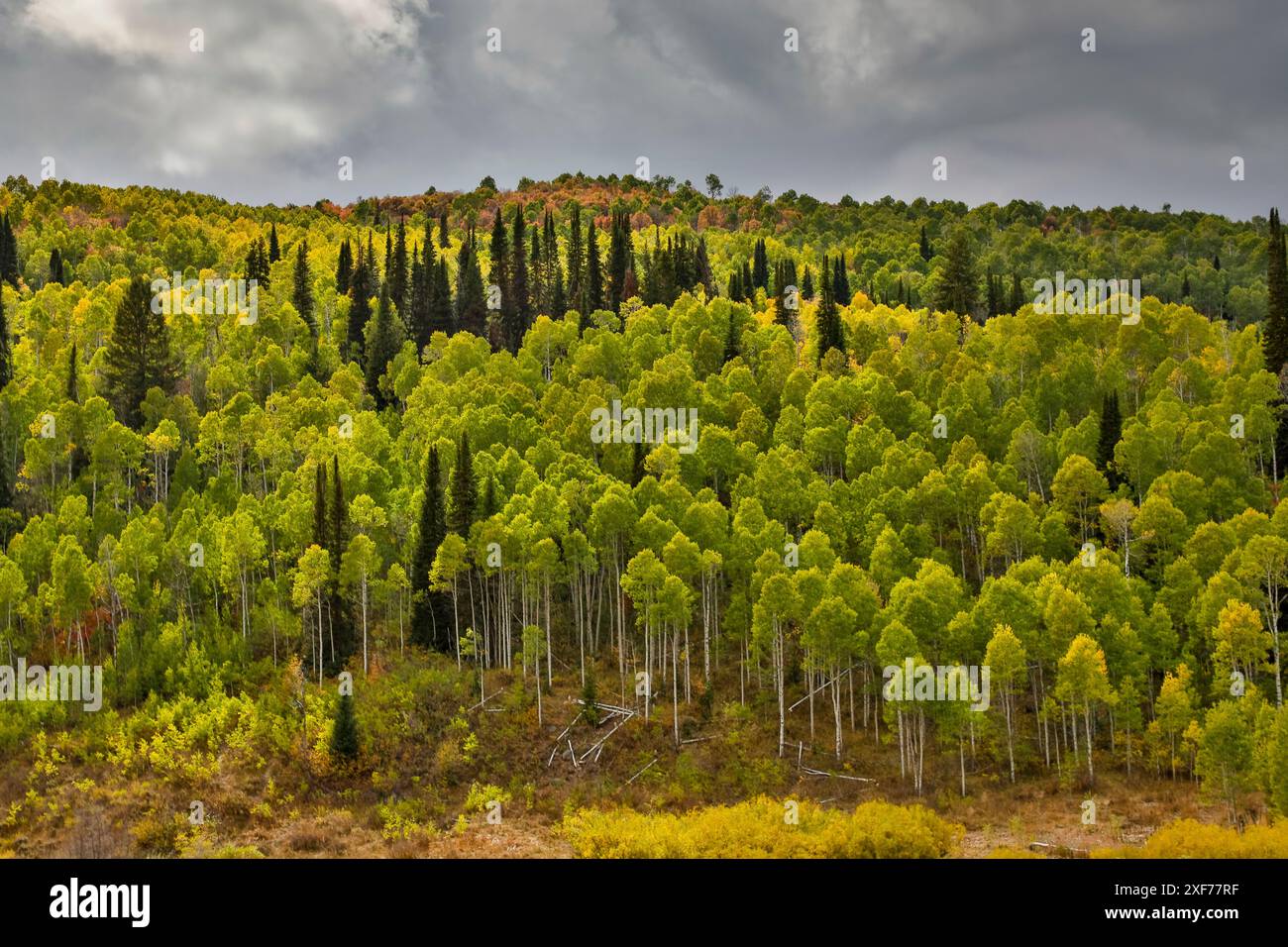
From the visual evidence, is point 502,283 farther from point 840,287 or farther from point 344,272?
point 840,287

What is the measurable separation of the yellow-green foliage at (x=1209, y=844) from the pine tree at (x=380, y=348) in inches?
3911

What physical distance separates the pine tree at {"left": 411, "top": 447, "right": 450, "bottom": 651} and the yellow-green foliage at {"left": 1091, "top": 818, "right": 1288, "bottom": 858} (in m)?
46.6

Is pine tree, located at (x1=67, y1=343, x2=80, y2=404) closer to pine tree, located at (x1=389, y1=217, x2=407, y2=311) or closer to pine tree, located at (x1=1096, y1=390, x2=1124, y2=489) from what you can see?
pine tree, located at (x1=389, y1=217, x2=407, y2=311)

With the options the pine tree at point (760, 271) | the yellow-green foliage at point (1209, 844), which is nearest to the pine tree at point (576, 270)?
the pine tree at point (760, 271)

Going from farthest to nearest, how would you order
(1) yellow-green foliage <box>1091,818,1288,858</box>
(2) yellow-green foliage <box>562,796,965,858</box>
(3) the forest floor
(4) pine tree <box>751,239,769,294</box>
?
1. (4) pine tree <box>751,239,769,294</box>
2. (3) the forest floor
3. (2) yellow-green foliage <box>562,796,965,858</box>
4. (1) yellow-green foliage <box>1091,818,1288,858</box>

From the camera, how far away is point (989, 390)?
104 meters

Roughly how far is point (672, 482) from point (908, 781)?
91.0 feet

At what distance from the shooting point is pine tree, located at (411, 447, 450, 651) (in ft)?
248

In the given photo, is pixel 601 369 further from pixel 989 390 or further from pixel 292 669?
pixel 292 669

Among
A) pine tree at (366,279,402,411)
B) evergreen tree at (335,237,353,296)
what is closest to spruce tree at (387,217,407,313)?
evergreen tree at (335,237,353,296)

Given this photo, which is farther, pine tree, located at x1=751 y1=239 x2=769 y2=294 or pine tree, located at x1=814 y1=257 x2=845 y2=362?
pine tree, located at x1=751 y1=239 x2=769 y2=294

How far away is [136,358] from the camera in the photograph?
11244 centimetres
